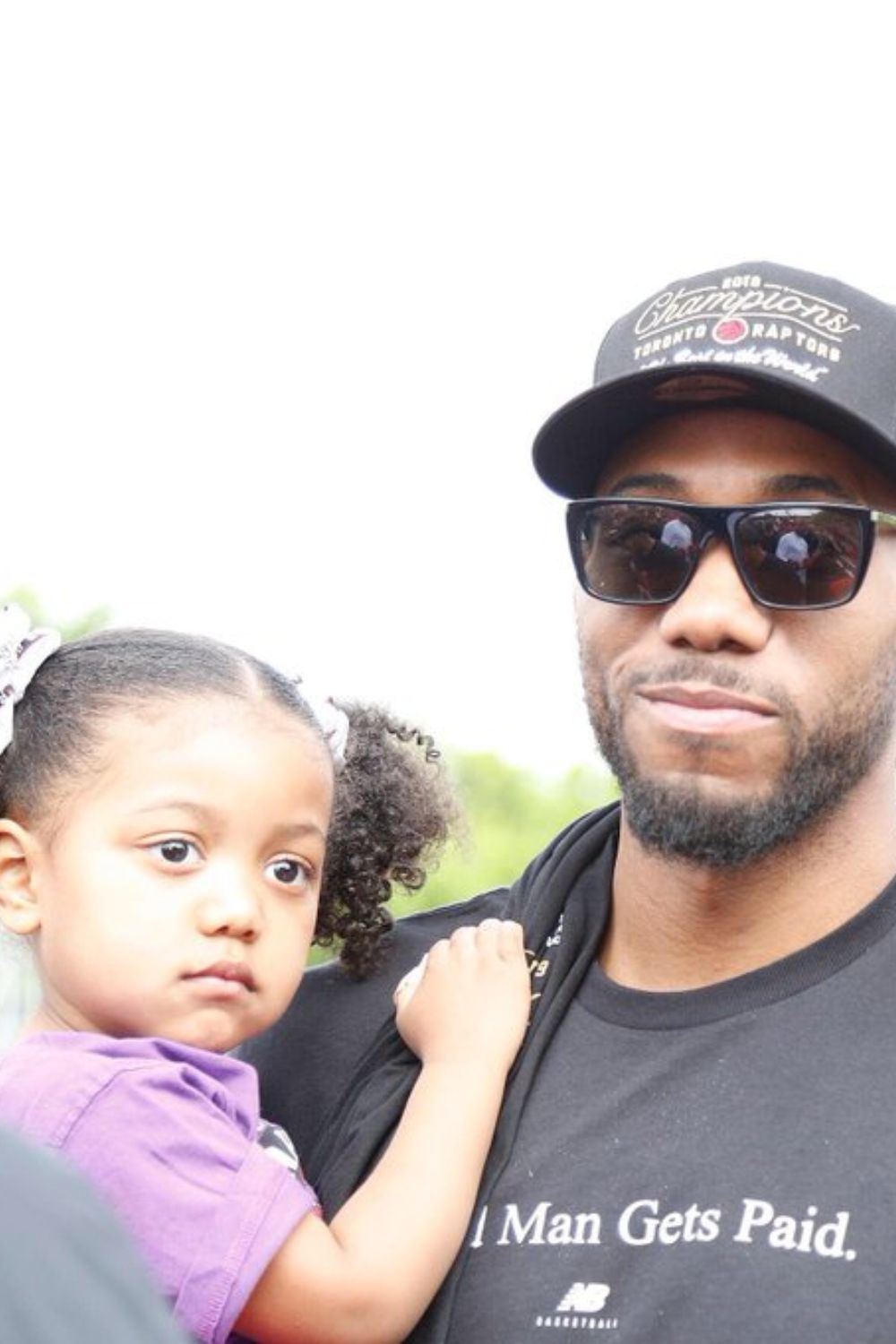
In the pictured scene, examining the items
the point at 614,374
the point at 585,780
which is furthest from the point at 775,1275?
the point at 585,780

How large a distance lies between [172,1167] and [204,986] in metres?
0.32

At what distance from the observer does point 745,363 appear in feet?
10.0

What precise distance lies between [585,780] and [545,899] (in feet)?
60.8

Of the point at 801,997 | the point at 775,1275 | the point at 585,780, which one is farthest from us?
the point at 585,780

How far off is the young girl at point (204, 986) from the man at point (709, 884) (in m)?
0.10

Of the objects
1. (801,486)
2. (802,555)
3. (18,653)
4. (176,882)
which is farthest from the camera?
(18,653)

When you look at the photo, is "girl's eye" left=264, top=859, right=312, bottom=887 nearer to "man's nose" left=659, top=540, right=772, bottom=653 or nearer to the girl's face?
the girl's face

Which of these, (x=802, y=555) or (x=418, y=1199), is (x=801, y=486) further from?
(x=418, y=1199)

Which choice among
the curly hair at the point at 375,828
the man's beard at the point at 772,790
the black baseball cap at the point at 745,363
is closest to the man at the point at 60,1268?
the man's beard at the point at 772,790

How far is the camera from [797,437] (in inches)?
123

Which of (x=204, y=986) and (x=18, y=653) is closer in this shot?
(x=204, y=986)

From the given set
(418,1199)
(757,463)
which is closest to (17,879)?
(418,1199)

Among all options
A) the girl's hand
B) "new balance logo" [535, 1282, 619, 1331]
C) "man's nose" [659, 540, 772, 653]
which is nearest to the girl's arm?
the girl's hand

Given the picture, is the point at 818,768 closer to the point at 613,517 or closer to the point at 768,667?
the point at 768,667
